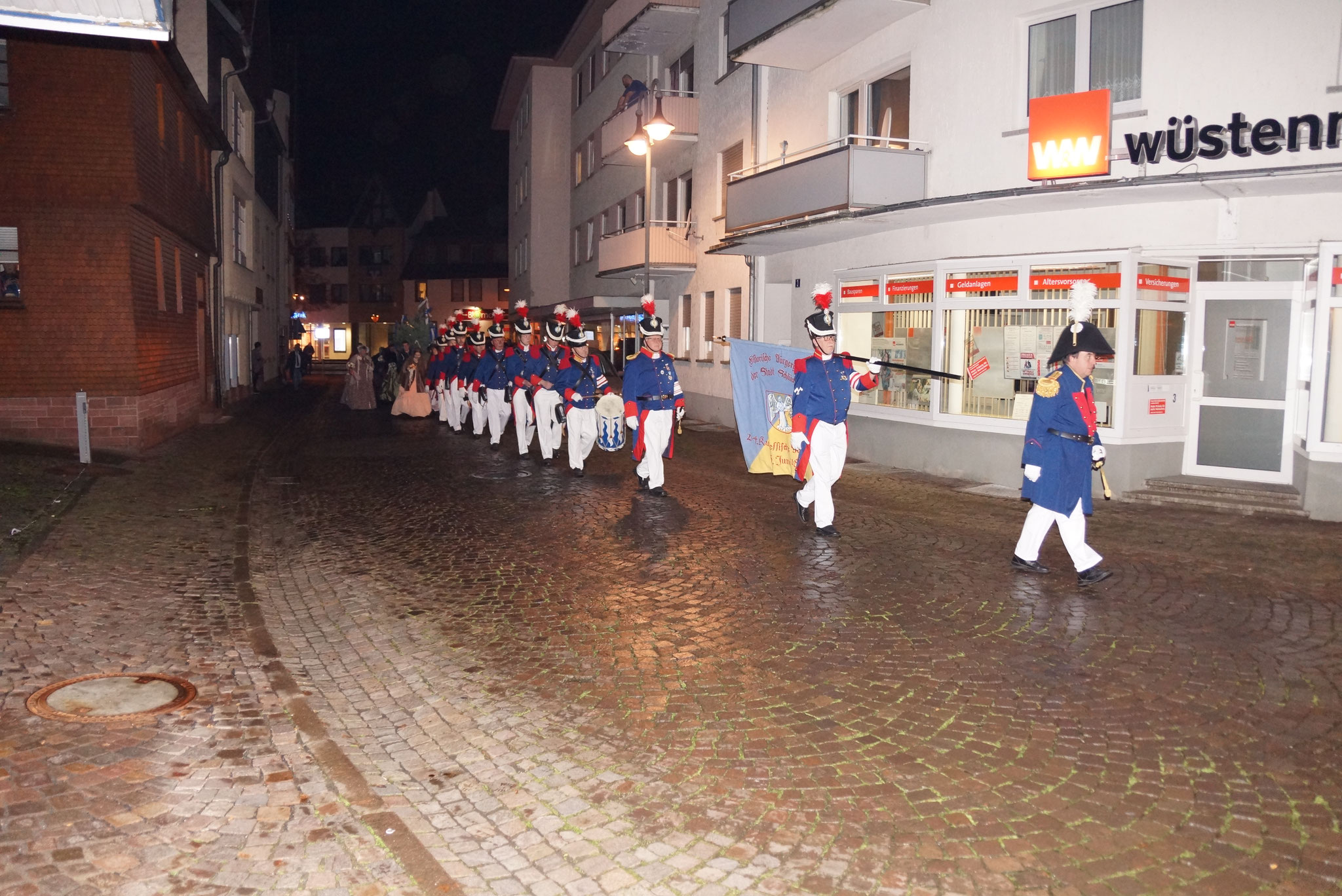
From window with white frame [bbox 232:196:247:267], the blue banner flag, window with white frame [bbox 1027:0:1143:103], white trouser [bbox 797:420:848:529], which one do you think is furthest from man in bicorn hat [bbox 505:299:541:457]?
window with white frame [bbox 232:196:247:267]

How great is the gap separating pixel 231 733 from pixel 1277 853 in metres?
4.64

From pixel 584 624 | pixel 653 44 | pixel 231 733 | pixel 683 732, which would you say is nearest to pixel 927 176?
pixel 584 624

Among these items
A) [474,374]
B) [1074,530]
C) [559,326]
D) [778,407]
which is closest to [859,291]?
[778,407]

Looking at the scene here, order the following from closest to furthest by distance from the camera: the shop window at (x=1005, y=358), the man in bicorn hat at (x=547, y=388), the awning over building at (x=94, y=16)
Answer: the awning over building at (x=94, y=16) < the shop window at (x=1005, y=358) < the man in bicorn hat at (x=547, y=388)

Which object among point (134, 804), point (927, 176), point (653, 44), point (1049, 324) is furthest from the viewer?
point (653, 44)

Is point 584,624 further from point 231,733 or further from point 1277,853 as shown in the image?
point 1277,853

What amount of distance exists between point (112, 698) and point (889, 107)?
14.5m

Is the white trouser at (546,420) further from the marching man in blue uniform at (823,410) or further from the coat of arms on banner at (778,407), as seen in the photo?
the marching man in blue uniform at (823,410)

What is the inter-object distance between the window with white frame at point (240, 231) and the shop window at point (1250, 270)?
27037 mm

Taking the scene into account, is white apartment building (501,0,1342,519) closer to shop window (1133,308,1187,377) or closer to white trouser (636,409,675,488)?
shop window (1133,308,1187,377)

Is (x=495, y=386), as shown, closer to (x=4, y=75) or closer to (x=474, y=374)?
(x=474, y=374)

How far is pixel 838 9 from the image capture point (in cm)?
1528

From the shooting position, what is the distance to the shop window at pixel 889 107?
52.6 feet

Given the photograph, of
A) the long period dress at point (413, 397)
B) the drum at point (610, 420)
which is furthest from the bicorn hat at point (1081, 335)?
the long period dress at point (413, 397)
